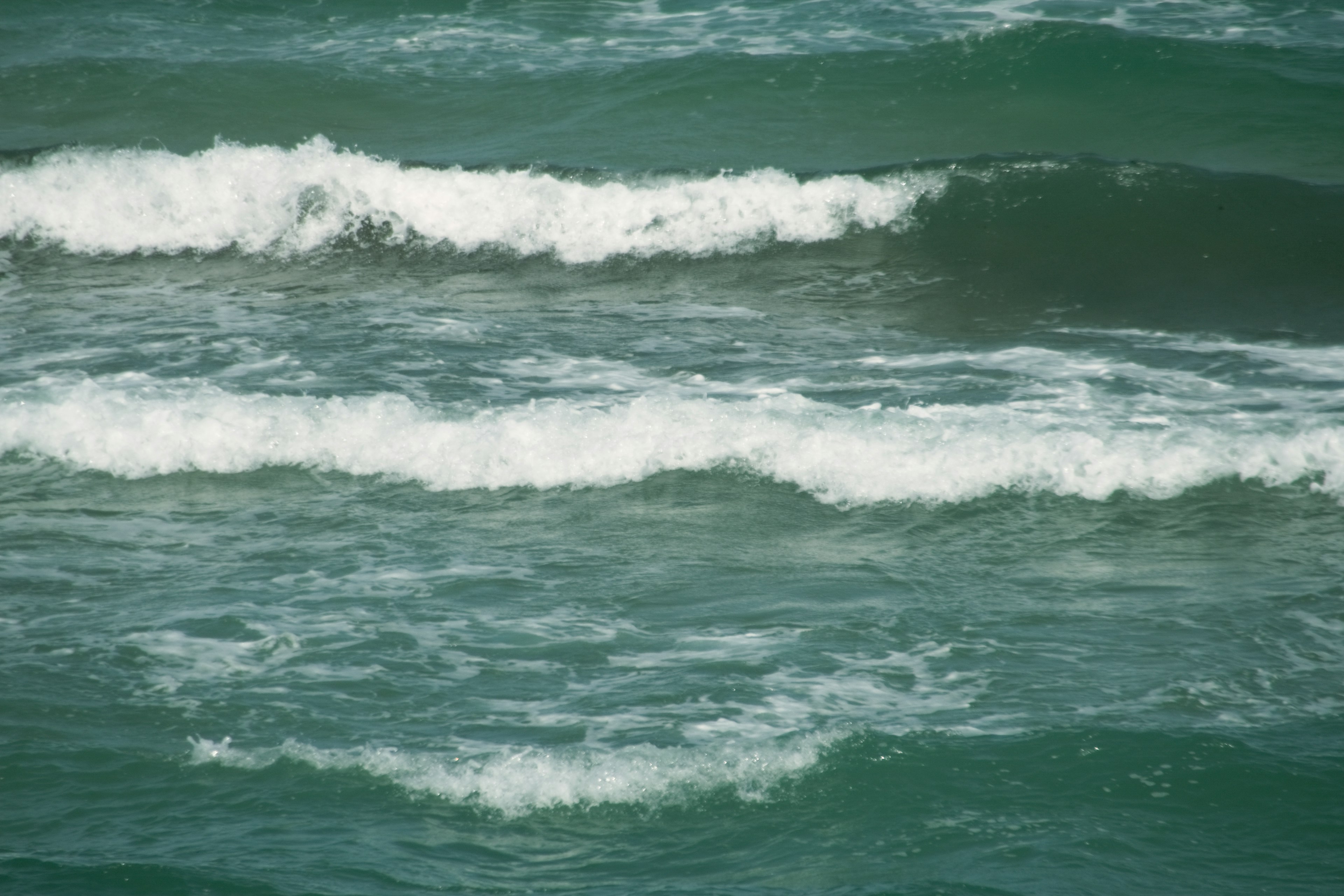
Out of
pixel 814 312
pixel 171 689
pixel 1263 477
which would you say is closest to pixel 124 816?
pixel 171 689

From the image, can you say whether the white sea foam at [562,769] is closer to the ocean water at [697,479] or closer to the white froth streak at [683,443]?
the ocean water at [697,479]

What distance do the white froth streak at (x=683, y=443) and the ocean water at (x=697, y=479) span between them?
0.13ft

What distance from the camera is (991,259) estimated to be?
1116 cm

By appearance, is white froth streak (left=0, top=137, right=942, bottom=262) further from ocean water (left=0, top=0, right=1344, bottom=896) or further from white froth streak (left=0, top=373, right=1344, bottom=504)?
white froth streak (left=0, top=373, right=1344, bottom=504)

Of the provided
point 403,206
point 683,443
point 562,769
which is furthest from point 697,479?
point 403,206

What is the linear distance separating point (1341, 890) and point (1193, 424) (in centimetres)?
400

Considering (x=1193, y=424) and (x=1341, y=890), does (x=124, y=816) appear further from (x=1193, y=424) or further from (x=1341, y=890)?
(x=1193, y=424)

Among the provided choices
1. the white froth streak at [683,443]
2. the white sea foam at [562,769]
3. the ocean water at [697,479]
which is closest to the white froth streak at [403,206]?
the ocean water at [697,479]

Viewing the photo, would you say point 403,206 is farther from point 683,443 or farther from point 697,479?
point 697,479

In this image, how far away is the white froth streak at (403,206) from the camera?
11.8 metres

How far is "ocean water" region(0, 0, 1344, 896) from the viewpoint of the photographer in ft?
12.4

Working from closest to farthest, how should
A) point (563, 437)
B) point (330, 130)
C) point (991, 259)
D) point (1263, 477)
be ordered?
1. point (1263, 477)
2. point (563, 437)
3. point (991, 259)
4. point (330, 130)

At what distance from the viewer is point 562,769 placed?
397 cm

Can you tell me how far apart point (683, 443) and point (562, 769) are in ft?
10.5
